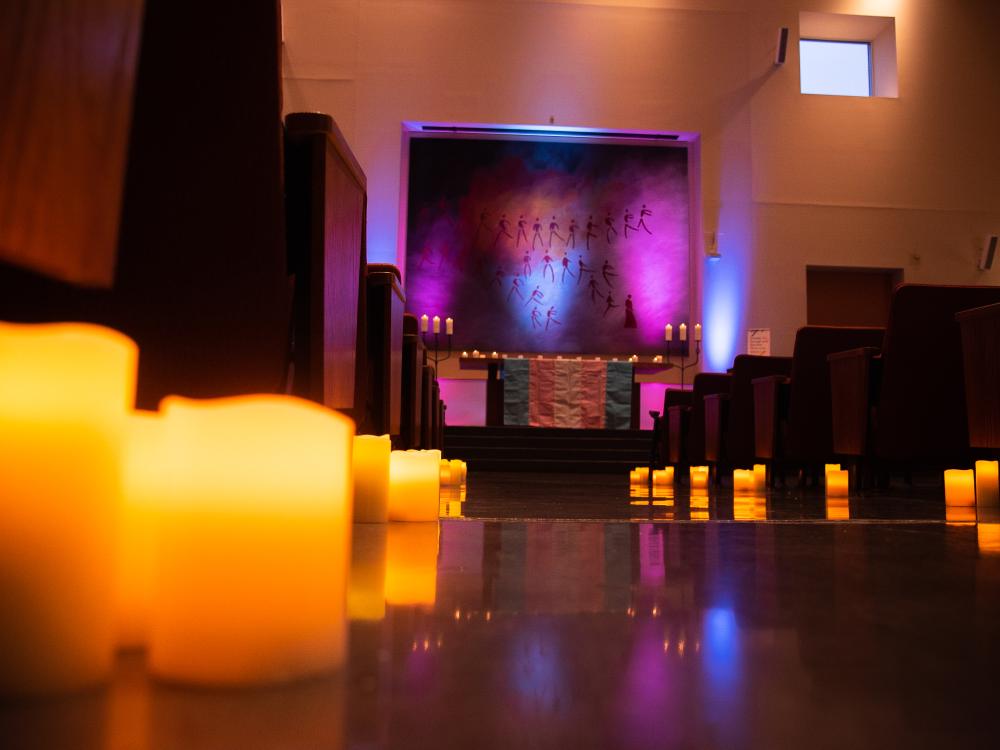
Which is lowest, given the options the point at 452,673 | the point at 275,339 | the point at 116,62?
the point at 452,673

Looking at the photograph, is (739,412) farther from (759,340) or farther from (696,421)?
(759,340)

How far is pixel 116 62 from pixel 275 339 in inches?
19.8

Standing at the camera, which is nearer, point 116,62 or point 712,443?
point 116,62

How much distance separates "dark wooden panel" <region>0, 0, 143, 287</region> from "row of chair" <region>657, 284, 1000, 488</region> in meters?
2.71

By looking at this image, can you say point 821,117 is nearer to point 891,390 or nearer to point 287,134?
point 891,390

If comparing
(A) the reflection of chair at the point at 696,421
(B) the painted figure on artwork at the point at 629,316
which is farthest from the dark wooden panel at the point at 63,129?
(B) the painted figure on artwork at the point at 629,316

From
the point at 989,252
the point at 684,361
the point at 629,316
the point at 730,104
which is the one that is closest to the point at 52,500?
the point at 629,316

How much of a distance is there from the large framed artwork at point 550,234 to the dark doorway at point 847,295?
1.45m

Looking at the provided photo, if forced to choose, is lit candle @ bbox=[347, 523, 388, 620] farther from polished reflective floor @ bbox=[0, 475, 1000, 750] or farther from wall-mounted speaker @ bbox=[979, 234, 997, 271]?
wall-mounted speaker @ bbox=[979, 234, 997, 271]

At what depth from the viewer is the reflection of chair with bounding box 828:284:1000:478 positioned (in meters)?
3.51

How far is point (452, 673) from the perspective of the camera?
573 millimetres

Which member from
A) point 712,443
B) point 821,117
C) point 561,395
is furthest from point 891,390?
point 821,117

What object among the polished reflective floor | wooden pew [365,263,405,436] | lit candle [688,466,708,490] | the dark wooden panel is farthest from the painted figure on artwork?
the dark wooden panel

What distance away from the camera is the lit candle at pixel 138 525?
0.57 meters
